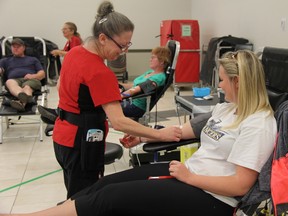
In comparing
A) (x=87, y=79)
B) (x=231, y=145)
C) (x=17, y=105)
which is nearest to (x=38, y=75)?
(x=17, y=105)

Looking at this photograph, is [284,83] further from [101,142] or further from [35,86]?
[35,86]

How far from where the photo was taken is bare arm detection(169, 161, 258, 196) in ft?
4.25

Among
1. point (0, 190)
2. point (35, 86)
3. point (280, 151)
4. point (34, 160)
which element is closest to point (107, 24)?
point (280, 151)

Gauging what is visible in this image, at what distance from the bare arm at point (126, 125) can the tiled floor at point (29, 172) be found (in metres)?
0.83

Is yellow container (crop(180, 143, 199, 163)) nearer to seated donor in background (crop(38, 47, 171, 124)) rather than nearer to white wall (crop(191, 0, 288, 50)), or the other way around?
seated donor in background (crop(38, 47, 171, 124))

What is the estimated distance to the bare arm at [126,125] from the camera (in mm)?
→ 1601

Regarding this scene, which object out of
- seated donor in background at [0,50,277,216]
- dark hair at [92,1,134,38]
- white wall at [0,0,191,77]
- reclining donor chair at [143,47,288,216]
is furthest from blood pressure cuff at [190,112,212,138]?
white wall at [0,0,191,77]

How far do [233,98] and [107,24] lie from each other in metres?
0.64

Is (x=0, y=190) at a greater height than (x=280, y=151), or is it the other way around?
(x=280, y=151)

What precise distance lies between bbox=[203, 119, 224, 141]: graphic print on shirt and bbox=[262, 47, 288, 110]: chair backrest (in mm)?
561

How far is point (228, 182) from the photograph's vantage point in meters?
1.32

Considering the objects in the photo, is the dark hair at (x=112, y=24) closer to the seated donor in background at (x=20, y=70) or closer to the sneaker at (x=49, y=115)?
the sneaker at (x=49, y=115)

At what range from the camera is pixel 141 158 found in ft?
9.19

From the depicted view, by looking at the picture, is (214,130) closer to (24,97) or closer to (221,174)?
(221,174)
